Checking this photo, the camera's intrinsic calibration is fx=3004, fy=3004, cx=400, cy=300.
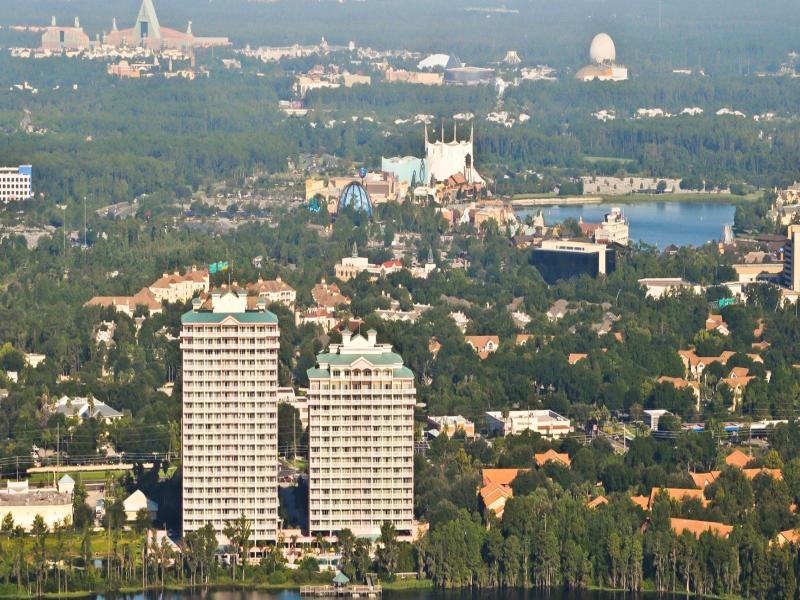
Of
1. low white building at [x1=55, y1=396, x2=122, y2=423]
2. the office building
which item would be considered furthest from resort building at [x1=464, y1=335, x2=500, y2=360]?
the office building

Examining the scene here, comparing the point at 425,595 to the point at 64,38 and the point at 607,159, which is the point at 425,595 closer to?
the point at 607,159

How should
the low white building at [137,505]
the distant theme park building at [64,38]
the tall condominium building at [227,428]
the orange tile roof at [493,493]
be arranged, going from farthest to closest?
the distant theme park building at [64,38] < the low white building at [137,505] < the orange tile roof at [493,493] < the tall condominium building at [227,428]

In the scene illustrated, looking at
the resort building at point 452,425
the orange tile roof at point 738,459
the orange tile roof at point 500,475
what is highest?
the orange tile roof at point 500,475

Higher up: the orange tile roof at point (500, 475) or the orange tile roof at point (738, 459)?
the orange tile roof at point (500, 475)

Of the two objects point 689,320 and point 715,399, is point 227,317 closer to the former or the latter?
point 715,399

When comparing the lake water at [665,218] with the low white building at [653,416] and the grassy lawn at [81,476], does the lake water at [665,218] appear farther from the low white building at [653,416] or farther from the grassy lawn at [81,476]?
the grassy lawn at [81,476]

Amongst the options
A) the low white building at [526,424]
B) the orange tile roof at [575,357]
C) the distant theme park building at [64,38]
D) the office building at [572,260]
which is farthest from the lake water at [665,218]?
the distant theme park building at [64,38]

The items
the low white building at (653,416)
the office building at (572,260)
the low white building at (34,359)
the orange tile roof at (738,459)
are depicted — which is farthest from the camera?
the office building at (572,260)
